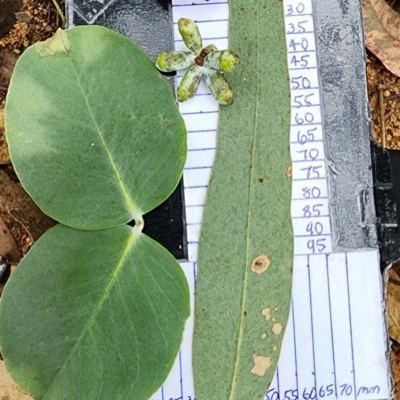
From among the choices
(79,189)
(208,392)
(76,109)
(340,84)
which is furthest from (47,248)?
(340,84)

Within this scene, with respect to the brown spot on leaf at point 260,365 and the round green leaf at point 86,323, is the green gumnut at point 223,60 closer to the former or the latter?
the round green leaf at point 86,323

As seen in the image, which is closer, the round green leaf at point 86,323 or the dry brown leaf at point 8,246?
the round green leaf at point 86,323

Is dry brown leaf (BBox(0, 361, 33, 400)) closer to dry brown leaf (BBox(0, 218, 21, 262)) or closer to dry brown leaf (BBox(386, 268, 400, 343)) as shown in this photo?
dry brown leaf (BBox(0, 218, 21, 262))

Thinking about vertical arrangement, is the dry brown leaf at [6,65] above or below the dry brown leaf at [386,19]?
below

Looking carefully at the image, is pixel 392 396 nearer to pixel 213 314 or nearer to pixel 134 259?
pixel 213 314

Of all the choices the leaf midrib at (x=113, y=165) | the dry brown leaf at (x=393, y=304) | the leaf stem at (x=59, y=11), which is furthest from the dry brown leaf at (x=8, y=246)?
the dry brown leaf at (x=393, y=304)

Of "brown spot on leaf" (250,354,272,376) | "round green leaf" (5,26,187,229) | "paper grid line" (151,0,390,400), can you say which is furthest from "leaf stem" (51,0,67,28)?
"brown spot on leaf" (250,354,272,376)
